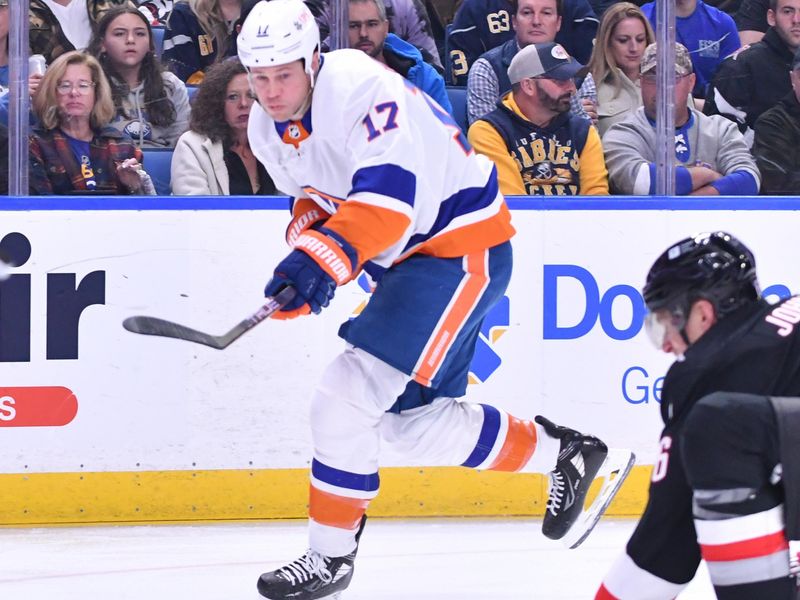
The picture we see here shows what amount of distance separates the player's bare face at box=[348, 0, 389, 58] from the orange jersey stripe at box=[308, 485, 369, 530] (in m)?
1.73

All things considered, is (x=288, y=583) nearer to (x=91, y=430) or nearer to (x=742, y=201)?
(x=91, y=430)

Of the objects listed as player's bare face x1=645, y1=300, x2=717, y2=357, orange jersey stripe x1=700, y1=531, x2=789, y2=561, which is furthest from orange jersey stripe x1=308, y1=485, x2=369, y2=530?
orange jersey stripe x1=700, y1=531, x2=789, y2=561

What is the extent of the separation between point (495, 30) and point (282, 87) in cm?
194

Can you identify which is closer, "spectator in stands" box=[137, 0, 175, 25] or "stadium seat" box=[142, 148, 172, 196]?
"stadium seat" box=[142, 148, 172, 196]

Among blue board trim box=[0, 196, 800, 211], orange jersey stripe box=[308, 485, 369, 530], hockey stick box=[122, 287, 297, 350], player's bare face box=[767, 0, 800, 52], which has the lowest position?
orange jersey stripe box=[308, 485, 369, 530]

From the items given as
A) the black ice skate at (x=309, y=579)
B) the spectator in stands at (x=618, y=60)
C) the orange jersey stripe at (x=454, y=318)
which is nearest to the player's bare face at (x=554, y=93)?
the spectator in stands at (x=618, y=60)

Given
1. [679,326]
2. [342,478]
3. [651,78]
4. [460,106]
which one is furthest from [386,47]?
[679,326]

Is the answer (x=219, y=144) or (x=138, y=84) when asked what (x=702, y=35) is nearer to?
(x=219, y=144)

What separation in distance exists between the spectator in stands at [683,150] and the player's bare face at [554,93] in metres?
0.18

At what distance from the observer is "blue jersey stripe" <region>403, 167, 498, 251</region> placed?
314cm

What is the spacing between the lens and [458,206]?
3164 millimetres

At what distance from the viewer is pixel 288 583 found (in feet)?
10.1

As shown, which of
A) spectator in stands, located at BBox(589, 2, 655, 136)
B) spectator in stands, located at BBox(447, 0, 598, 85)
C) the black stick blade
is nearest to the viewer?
the black stick blade

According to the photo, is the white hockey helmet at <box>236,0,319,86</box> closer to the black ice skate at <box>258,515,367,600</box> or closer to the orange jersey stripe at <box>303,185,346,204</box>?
the orange jersey stripe at <box>303,185,346,204</box>
